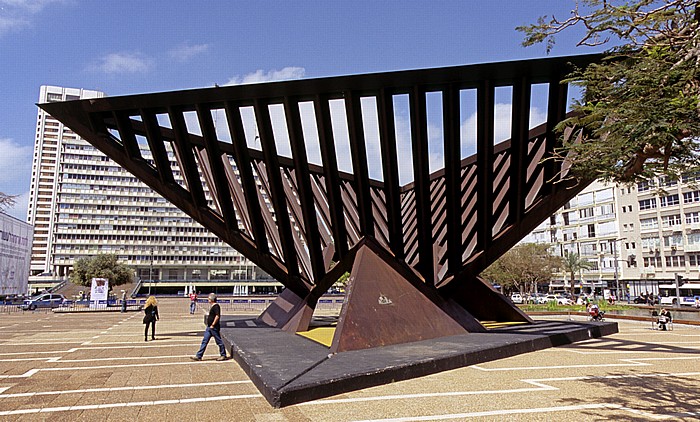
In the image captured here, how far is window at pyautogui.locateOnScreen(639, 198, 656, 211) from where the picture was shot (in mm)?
59719

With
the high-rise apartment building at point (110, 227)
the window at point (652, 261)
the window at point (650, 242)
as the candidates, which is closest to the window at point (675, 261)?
the window at point (652, 261)

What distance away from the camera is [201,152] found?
691 inches

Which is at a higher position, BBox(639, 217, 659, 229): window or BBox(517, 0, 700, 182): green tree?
BBox(639, 217, 659, 229): window

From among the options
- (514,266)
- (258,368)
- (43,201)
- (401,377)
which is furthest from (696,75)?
(43,201)

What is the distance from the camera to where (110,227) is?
9681 cm

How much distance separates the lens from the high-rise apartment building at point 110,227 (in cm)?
9438

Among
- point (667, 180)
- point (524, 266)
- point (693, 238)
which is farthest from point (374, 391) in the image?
point (693, 238)

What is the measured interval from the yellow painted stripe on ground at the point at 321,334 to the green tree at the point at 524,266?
36.8 m

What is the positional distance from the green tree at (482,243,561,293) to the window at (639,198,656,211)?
17288mm

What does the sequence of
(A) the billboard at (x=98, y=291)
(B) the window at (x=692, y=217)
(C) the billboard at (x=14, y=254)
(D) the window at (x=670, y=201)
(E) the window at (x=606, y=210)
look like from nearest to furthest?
(A) the billboard at (x=98, y=291) → (C) the billboard at (x=14, y=254) → (B) the window at (x=692, y=217) → (D) the window at (x=670, y=201) → (E) the window at (x=606, y=210)

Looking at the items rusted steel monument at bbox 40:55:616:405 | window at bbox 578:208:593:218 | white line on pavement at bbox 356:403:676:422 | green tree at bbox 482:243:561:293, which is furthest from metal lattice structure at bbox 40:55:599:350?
window at bbox 578:208:593:218

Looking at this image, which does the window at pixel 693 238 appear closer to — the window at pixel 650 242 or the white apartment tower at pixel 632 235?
the white apartment tower at pixel 632 235

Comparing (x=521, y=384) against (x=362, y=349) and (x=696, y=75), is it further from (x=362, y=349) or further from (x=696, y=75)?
(x=696, y=75)

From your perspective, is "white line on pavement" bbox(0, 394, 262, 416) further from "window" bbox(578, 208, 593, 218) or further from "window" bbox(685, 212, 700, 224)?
"window" bbox(578, 208, 593, 218)
